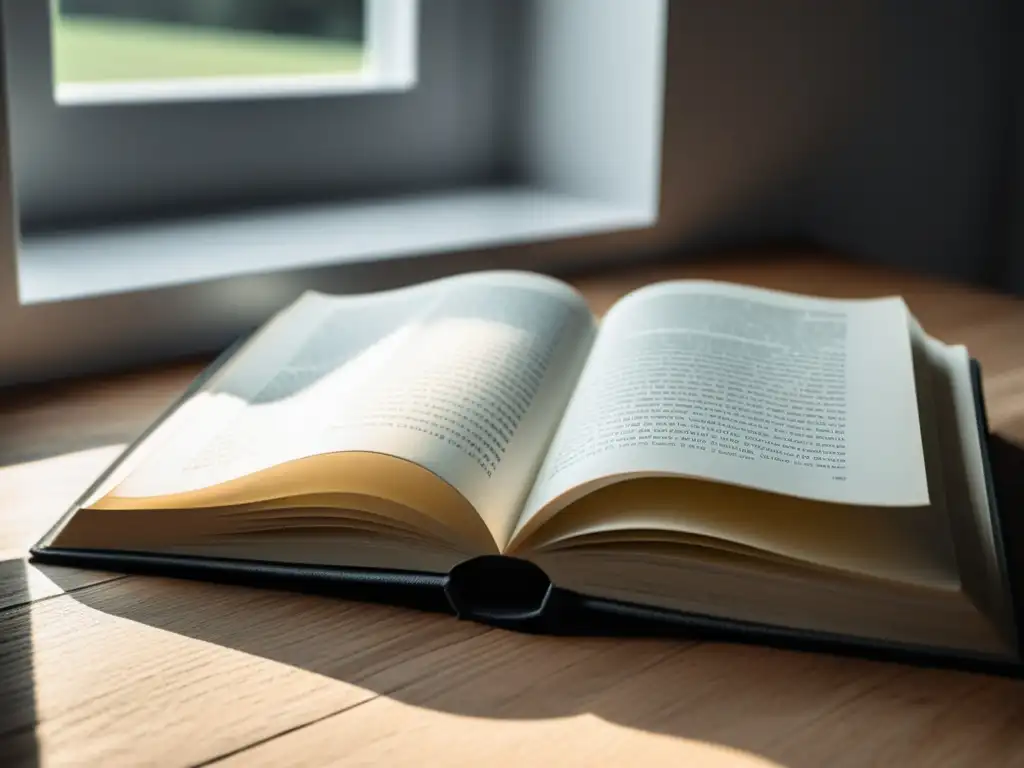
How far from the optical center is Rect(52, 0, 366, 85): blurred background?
1277 millimetres

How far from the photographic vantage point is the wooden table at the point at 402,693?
0.55m

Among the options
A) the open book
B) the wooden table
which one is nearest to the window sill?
the open book

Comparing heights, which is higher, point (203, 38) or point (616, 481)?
point (203, 38)

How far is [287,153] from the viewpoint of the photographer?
1372mm

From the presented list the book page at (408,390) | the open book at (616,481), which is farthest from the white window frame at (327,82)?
the open book at (616,481)

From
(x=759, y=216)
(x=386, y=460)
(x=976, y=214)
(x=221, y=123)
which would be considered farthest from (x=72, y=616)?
(x=976, y=214)

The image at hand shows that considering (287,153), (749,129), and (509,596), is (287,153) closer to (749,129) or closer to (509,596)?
(749,129)

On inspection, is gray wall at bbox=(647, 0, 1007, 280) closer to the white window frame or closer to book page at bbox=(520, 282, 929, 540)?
the white window frame

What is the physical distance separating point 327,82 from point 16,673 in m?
0.94

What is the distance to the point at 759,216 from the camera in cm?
150

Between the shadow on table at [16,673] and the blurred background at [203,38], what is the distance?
663mm

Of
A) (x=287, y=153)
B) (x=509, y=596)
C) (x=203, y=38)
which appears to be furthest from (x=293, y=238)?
(x=509, y=596)

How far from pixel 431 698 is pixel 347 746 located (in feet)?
0.17

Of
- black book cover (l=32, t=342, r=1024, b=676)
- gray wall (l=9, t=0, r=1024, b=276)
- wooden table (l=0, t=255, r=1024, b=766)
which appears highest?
gray wall (l=9, t=0, r=1024, b=276)
